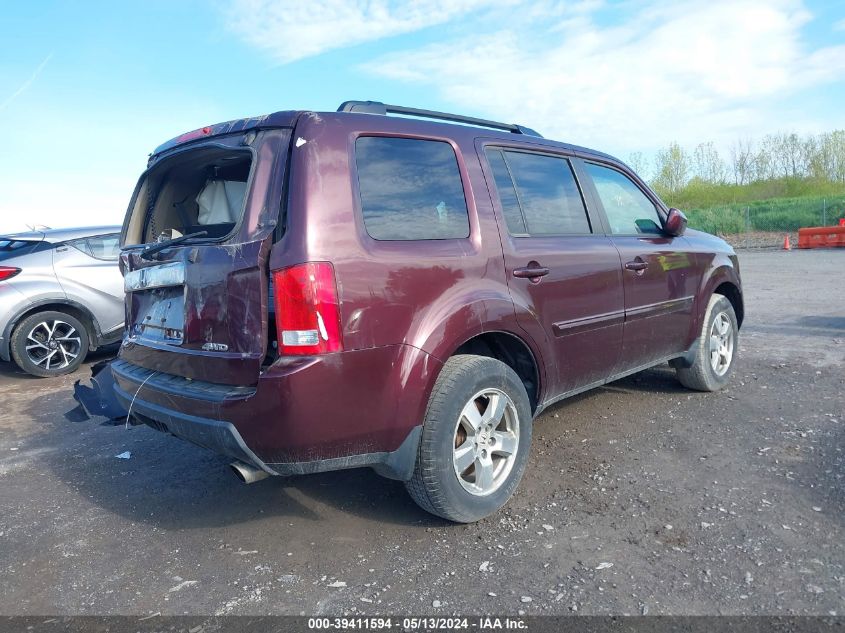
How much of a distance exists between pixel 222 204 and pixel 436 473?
183 cm

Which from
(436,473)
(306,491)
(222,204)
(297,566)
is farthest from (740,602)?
(222,204)

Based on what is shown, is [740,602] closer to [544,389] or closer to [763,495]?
[763,495]

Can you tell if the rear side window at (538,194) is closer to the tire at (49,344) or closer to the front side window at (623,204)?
the front side window at (623,204)

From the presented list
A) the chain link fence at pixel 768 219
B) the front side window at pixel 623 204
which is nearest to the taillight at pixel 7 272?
the front side window at pixel 623 204

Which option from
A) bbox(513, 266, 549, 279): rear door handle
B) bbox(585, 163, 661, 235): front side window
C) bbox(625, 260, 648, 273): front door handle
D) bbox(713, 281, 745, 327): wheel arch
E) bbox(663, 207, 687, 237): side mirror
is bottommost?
bbox(713, 281, 745, 327): wheel arch

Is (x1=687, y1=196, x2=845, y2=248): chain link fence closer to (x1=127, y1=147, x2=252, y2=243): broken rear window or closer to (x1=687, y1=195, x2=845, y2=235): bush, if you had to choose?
(x1=687, y1=195, x2=845, y2=235): bush

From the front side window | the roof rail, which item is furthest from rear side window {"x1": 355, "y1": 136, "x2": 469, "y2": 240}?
the front side window

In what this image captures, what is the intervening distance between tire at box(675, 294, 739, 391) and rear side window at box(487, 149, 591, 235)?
1.67 metres

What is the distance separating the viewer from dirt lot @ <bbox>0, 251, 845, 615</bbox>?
255 centimetres

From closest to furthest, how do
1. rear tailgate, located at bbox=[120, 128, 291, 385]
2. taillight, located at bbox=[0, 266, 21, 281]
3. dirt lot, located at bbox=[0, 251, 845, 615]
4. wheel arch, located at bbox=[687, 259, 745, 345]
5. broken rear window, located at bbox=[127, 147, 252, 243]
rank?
dirt lot, located at bbox=[0, 251, 845, 615], rear tailgate, located at bbox=[120, 128, 291, 385], broken rear window, located at bbox=[127, 147, 252, 243], wheel arch, located at bbox=[687, 259, 745, 345], taillight, located at bbox=[0, 266, 21, 281]

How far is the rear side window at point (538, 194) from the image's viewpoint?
11.5 ft

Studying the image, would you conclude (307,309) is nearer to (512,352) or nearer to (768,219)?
(512,352)

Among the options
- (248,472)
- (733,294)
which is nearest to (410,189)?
(248,472)

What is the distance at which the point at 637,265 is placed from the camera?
418 cm
